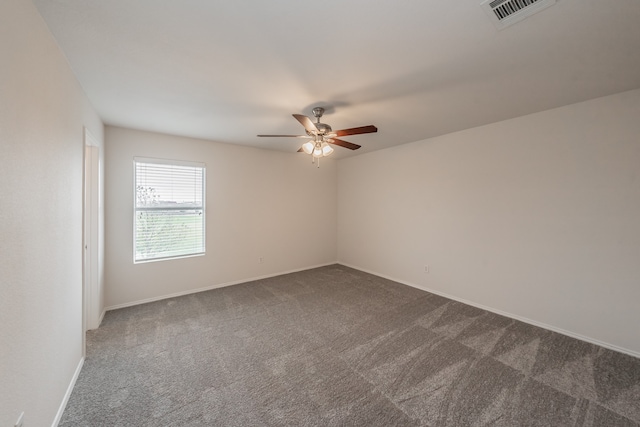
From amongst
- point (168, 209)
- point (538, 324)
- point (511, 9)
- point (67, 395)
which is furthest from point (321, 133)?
point (538, 324)

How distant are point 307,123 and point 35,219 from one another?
208cm

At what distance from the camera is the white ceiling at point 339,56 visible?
143 cm

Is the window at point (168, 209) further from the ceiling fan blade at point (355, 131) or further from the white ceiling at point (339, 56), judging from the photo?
the ceiling fan blade at point (355, 131)

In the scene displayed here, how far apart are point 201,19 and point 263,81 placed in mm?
748

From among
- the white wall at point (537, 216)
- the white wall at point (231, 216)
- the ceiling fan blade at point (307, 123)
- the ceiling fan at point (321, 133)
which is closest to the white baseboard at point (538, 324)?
the white wall at point (537, 216)

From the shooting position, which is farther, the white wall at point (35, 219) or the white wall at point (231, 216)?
the white wall at point (231, 216)

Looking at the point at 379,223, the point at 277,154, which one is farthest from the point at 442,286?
the point at 277,154

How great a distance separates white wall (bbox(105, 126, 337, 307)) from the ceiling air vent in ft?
12.8

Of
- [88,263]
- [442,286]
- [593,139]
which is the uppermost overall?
[593,139]

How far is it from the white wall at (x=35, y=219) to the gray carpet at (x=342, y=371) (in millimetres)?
555

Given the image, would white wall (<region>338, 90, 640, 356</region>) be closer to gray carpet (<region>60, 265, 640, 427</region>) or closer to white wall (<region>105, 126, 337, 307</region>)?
gray carpet (<region>60, 265, 640, 427</region>)

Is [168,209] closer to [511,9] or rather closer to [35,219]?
[35,219]

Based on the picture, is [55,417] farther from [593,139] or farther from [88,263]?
[593,139]

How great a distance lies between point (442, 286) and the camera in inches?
155
